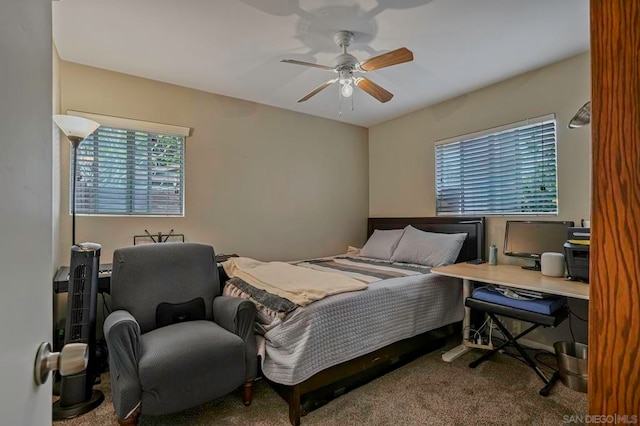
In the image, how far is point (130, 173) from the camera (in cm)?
301

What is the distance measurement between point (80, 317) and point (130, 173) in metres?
1.46

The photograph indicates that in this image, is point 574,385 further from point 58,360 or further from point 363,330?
point 58,360

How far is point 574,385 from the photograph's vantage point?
206cm

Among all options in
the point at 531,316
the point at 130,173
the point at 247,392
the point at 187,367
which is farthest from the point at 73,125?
the point at 531,316

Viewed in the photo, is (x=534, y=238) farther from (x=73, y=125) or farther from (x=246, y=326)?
(x=73, y=125)

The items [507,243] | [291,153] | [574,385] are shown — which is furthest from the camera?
[291,153]

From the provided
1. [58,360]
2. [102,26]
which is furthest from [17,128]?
[102,26]

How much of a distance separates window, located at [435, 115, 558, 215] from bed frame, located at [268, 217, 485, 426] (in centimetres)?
23

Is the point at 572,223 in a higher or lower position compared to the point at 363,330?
higher

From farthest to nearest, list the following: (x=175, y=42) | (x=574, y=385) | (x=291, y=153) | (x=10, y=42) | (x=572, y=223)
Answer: (x=291, y=153)
(x=572, y=223)
(x=175, y=42)
(x=574, y=385)
(x=10, y=42)

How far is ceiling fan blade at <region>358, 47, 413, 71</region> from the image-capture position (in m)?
2.01

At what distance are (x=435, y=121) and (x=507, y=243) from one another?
1647mm

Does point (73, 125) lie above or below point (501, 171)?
above

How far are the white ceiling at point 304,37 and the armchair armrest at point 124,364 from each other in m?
1.96
